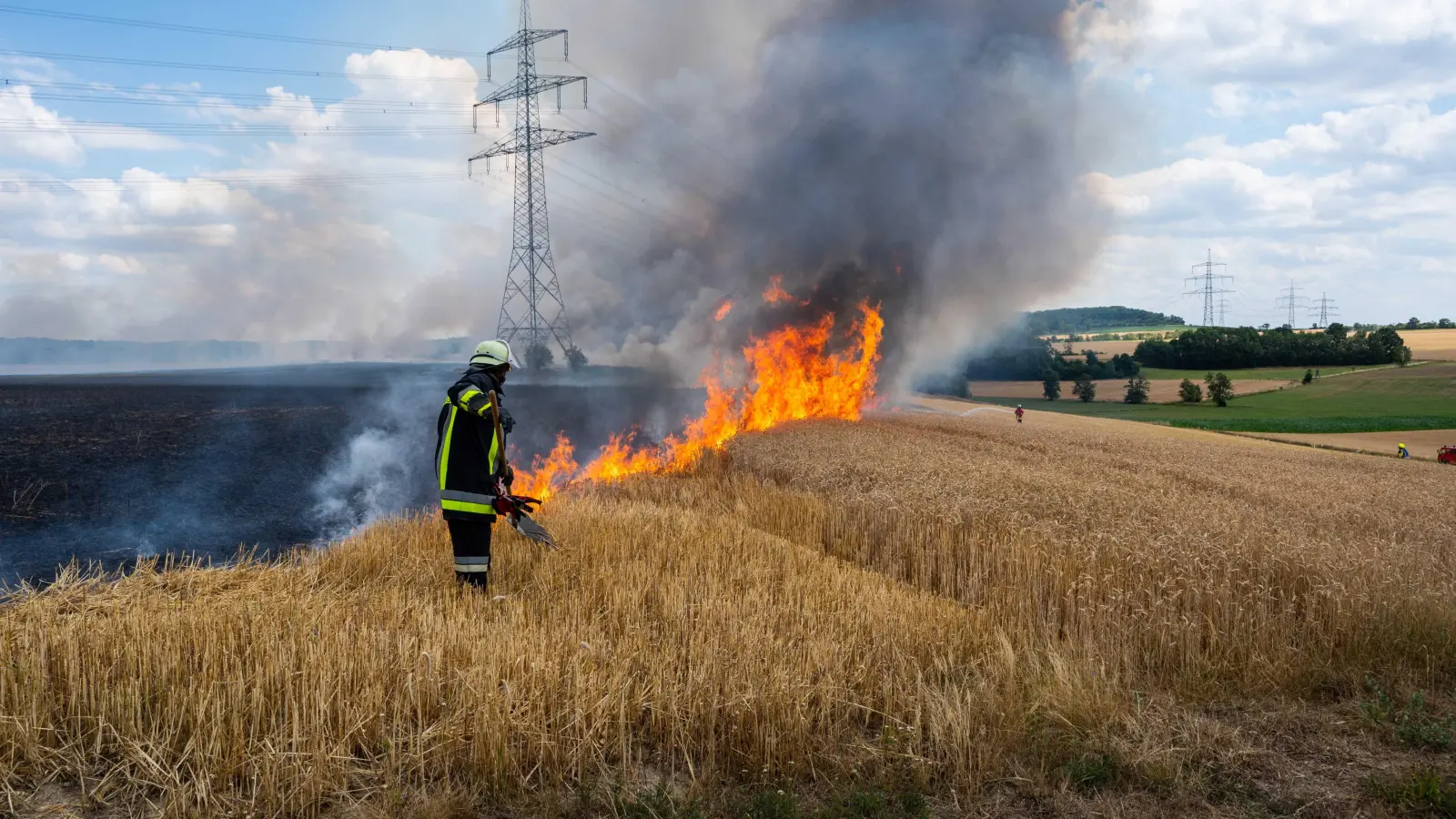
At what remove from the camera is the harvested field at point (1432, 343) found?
95.1 m

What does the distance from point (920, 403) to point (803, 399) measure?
39.4m

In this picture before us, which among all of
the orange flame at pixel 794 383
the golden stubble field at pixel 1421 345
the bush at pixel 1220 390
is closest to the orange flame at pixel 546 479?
the orange flame at pixel 794 383

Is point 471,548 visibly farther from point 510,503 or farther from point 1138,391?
point 1138,391

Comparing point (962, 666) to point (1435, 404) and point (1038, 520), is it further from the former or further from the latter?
point (1435, 404)

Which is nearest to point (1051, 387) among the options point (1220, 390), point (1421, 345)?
point (1220, 390)

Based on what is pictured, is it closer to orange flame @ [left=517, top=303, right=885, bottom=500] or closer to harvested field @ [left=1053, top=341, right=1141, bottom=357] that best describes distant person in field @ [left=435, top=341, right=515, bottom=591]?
orange flame @ [left=517, top=303, right=885, bottom=500]

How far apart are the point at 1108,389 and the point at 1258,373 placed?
23.5 metres

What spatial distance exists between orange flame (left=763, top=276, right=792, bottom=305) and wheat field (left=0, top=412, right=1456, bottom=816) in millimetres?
26301

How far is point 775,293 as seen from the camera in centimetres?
3728

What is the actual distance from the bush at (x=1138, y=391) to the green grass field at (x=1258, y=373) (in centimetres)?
968

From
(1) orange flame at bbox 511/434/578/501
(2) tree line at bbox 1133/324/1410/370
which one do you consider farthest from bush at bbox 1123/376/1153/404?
(1) orange flame at bbox 511/434/578/501

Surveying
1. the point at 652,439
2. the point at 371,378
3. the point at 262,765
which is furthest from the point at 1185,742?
the point at 371,378

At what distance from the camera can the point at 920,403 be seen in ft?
238

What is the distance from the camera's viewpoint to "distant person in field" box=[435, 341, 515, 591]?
7879mm
